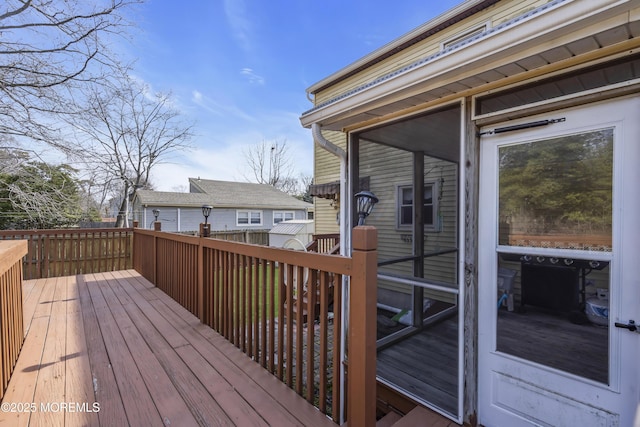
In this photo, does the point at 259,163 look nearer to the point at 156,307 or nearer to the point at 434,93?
the point at 156,307

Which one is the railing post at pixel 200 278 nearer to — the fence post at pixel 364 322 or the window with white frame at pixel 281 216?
the fence post at pixel 364 322

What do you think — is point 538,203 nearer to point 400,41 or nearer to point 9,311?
point 9,311

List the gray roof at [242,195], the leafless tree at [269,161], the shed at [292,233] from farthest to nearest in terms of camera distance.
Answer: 1. the leafless tree at [269,161]
2. the gray roof at [242,195]
3. the shed at [292,233]

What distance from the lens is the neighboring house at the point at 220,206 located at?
1528 cm

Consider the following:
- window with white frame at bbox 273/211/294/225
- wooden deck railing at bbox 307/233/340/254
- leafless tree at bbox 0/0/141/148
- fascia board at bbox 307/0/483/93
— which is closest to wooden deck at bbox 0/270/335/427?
wooden deck railing at bbox 307/233/340/254

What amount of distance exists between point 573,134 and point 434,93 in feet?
2.83

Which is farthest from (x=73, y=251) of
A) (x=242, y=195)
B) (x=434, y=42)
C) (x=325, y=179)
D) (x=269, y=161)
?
(x=269, y=161)

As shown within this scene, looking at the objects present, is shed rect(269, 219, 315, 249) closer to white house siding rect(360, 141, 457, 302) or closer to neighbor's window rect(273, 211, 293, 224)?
neighbor's window rect(273, 211, 293, 224)

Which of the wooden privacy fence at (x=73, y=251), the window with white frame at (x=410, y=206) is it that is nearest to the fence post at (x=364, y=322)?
the window with white frame at (x=410, y=206)

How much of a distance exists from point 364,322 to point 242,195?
57.7 feet

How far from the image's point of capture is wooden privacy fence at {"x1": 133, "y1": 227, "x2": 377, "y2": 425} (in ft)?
4.88

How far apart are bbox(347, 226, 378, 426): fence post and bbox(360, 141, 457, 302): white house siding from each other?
1538mm

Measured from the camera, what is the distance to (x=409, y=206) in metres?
3.24

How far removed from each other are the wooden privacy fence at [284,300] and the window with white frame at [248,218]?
42.6 ft
